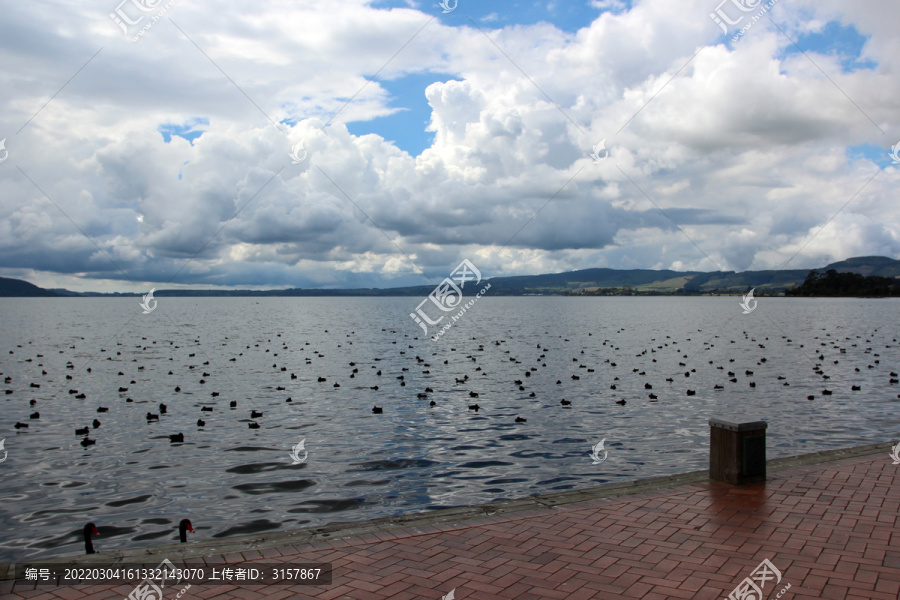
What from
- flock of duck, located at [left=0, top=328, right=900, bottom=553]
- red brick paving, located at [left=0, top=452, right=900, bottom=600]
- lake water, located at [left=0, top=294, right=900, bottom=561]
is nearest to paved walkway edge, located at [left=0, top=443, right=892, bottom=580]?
red brick paving, located at [left=0, top=452, right=900, bottom=600]

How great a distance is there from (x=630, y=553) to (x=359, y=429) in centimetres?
1185

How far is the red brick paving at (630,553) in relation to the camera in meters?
5.64

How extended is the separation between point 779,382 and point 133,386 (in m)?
Result: 28.9

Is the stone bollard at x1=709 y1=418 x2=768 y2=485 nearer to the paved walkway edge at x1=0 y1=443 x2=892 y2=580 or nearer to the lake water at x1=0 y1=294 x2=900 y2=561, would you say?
the paved walkway edge at x1=0 y1=443 x2=892 y2=580

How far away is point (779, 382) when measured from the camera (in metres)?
26.0

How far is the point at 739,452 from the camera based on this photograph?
8.98 metres

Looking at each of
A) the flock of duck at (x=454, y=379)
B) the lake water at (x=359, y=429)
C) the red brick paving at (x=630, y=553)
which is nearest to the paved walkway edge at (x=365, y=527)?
the red brick paving at (x=630, y=553)

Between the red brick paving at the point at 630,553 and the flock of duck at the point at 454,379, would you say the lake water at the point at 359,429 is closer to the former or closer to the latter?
the flock of duck at the point at 454,379

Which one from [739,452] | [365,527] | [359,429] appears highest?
[739,452]

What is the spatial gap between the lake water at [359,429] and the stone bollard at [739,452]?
11.0 feet

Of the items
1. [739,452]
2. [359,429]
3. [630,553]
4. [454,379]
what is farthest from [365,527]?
[454,379]

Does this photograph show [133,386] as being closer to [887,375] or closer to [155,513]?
[155,513]

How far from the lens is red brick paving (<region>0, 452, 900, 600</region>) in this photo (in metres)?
5.64

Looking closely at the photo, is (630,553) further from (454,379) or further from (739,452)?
(454,379)
